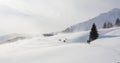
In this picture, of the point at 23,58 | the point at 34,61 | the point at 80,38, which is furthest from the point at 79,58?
the point at 80,38

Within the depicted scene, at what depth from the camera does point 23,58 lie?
1372cm

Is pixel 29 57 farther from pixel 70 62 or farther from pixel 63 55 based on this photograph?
pixel 70 62

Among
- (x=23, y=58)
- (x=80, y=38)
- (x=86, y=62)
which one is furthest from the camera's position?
(x=80, y=38)

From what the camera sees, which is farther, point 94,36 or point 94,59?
point 94,36

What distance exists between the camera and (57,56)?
1384 centimetres

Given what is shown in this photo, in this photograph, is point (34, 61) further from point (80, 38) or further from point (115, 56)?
point (80, 38)

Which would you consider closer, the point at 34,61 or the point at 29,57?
the point at 34,61

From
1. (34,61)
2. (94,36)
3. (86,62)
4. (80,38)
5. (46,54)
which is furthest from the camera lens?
(80,38)

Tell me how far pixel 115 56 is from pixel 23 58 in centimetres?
555

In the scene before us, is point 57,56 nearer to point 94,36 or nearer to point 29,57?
point 29,57

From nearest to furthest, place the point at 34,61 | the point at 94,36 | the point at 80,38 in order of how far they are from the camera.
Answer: the point at 34,61
the point at 94,36
the point at 80,38

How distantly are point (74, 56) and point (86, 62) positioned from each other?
178 centimetres

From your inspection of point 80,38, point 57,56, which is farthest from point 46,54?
point 80,38

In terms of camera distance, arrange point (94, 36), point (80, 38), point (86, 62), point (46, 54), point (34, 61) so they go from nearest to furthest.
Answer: point (86, 62)
point (34, 61)
point (46, 54)
point (94, 36)
point (80, 38)
